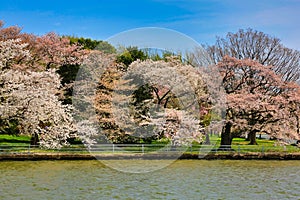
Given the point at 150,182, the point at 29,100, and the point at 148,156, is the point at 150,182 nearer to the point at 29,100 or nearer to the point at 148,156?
the point at 148,156

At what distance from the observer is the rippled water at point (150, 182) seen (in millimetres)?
13311

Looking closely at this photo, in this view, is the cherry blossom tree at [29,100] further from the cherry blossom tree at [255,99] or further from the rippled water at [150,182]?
the cherry blossom tree at [255,99]

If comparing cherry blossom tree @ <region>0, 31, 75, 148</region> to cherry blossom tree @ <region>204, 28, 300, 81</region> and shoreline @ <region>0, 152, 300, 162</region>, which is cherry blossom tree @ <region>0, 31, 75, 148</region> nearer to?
shoreline @ <region>0, 152, 300, 162</region>

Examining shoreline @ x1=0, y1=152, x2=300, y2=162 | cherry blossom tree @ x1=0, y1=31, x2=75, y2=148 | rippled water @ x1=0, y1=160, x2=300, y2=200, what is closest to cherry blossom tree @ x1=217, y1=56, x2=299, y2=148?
shoreline @ x1=0, y1=152, x2=300, y2=162

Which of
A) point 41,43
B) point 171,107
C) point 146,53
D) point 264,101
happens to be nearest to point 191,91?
point 171,107

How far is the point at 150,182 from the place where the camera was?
15.8 metres

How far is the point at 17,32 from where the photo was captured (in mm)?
30078

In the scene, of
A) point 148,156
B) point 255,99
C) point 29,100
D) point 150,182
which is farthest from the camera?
point 255,99

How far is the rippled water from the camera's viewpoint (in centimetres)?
1331

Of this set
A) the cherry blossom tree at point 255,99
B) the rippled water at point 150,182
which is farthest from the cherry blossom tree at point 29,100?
the cherry blossom tree at point 255,99

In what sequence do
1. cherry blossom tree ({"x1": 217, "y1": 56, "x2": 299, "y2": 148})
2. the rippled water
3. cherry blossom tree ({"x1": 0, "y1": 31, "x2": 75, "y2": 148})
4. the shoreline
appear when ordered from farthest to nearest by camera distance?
cherry blossom tree ({"x1": 217, "y1": 56, "x2": 299, "y2": 148}) → the shoreline → cherry blossom tree ({"x1": 0, "y1": 31, "x2": 75, "y2": 148}) → the rippled water

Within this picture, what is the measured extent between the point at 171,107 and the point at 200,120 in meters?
2.25

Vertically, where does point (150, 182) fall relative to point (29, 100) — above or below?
below

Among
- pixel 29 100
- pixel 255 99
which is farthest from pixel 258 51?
pixel 29 100
